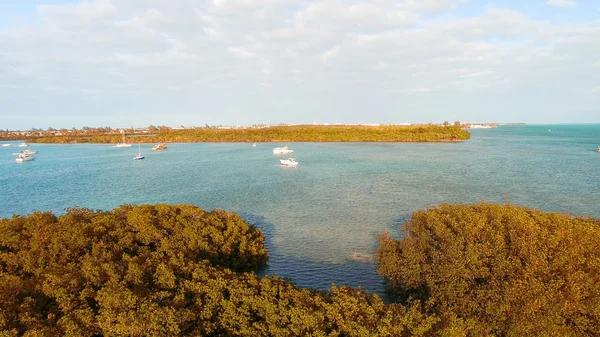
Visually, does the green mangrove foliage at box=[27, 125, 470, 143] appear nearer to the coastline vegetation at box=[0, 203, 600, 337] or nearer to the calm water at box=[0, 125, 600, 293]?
the calm water at box=[0, 125, 600, 293]

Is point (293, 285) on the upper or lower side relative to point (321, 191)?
upper

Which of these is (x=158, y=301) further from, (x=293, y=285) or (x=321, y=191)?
(x=321, y=191)

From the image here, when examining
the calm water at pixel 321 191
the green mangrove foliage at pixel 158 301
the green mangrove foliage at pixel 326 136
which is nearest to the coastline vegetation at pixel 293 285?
the green mangrove foliage at pixel 158 301

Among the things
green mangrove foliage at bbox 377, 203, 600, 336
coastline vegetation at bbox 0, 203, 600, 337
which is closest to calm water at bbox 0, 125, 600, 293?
green mangrove foliage at bbox 377, 203, 600, 336

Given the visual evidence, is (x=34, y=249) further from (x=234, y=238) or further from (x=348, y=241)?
(x=348, y=241)

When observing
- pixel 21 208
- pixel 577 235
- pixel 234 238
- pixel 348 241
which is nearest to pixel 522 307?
pixel 577 235

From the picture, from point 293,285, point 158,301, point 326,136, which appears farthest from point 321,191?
point 326,136

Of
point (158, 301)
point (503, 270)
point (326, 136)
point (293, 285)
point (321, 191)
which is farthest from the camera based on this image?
point (326, 136)

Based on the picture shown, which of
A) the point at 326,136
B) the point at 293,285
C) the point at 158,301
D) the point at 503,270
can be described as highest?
the point at 326,136
